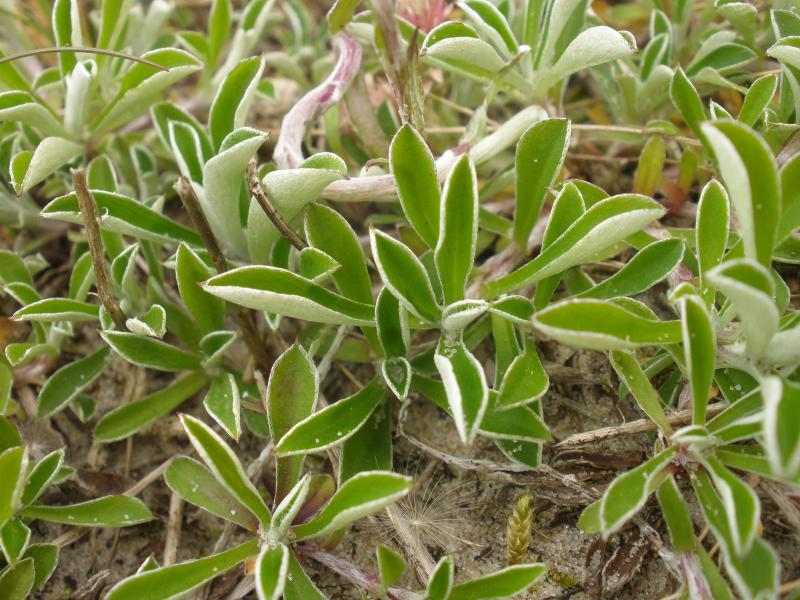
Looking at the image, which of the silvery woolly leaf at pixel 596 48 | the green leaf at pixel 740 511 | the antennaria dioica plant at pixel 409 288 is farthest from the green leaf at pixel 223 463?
the silvery woolly leaf at pixel 596 48

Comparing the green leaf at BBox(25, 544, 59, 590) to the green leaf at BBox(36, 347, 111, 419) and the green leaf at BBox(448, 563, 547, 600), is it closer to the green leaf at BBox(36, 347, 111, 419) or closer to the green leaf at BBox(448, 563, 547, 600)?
the green leaf at BBox(36, 347, 111, 419)

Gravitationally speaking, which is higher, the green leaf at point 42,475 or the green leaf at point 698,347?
the green leaf at point 698,347

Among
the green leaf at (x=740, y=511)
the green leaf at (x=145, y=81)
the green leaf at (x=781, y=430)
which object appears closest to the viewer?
the green leaf at (x=781, y=430)

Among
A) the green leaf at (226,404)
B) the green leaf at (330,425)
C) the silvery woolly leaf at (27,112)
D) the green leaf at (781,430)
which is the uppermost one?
the silvery woolly leaf at (27,112)

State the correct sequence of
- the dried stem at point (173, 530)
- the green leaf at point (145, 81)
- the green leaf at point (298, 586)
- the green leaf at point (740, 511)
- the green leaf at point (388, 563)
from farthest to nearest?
the green leaf at point (145, 81), the dried stem at point (173, 530), the green leaf at point (298, 586), the green leaf at point (388, 563), the green leaf at point (740, 511)

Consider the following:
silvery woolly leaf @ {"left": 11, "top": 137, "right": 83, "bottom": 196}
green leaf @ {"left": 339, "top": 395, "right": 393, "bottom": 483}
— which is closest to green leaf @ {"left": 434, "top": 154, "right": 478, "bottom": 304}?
green leaf @ {"left": 339, "top": 395, "right": 393, "bottom": 483}

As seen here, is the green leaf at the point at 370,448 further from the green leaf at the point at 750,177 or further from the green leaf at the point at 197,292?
the green leaf at the point at 750,177

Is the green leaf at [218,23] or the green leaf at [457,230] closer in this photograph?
the green leaf at [457,230]
